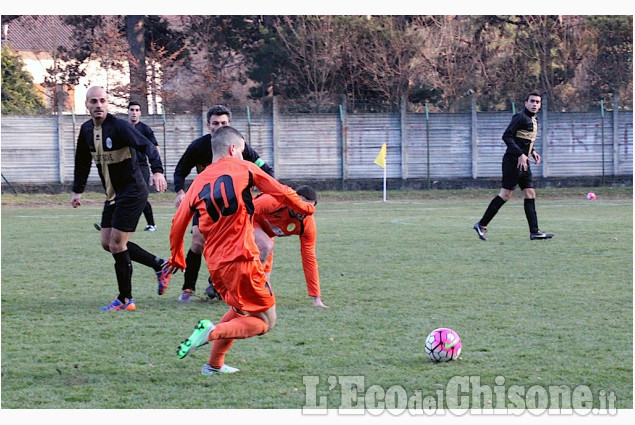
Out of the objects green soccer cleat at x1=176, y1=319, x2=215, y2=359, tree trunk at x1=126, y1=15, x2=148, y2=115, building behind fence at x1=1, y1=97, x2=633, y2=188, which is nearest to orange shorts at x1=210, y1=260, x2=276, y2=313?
green soccer cleat at x1=176, y1=319, x2=215, y2=359

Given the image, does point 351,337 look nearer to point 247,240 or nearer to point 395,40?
point 247,240

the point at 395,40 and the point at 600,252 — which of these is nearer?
the point at 600,252

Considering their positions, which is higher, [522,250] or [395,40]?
[395,40]

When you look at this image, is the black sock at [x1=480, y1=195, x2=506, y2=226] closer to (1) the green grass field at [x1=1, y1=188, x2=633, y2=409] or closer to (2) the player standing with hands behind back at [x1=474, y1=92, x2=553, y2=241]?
(2) the player standing with hands behind back at [x1=474, y1=92, x2=553, y2=241]

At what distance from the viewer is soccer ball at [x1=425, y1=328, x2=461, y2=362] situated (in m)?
5.29

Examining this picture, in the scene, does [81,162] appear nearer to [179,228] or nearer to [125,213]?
[125,213]

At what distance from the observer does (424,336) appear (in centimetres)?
607

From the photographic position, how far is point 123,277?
7.27 m

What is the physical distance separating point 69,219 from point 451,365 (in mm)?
13352

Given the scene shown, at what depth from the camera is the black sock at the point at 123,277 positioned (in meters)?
7.27

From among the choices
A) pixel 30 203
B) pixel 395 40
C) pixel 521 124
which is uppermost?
pixel 395 40

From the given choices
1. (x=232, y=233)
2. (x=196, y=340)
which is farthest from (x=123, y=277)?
(x=196, y=340)

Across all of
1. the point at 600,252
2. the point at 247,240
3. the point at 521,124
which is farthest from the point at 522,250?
the point at 247,240

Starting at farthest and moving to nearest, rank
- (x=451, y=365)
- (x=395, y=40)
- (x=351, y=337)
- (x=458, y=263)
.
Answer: (x=395, y=40) < (x=458, y=263) < (x=351, y=337) < (x=451, y=365)
